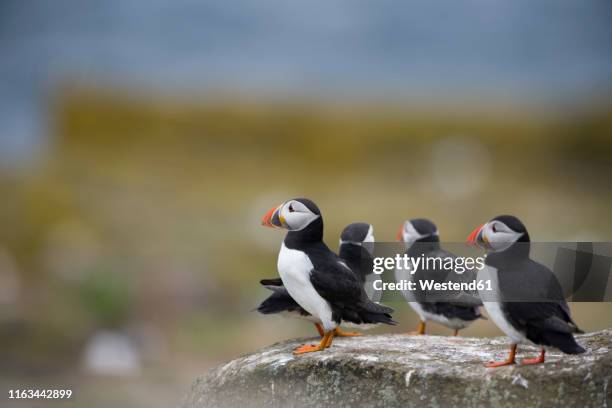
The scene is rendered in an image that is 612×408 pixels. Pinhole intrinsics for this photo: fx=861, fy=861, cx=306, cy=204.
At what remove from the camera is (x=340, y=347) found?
18.1ft

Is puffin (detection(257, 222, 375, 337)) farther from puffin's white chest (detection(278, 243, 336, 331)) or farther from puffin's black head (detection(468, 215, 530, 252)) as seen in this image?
puffin's black head (detection(468, 215, 530, 252))

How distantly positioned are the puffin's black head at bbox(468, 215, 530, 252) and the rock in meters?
0.72

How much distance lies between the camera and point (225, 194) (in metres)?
20.4

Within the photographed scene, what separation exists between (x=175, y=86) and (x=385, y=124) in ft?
24.9

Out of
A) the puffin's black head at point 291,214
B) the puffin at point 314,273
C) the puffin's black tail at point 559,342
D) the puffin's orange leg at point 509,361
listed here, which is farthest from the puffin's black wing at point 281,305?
the puffin's black tail at point 559,342

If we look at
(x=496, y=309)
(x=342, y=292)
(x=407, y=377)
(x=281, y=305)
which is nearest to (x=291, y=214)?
(x=342, y=292)

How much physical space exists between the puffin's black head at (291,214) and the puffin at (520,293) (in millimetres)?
1028

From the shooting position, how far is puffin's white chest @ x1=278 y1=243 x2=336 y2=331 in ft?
16.8

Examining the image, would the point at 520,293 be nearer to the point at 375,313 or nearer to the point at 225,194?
the point at 375,313

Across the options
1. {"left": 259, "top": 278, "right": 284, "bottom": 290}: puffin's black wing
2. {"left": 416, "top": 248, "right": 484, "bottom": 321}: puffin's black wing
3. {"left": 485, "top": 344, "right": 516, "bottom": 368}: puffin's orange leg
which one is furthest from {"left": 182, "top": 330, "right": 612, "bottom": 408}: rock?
{"left": 259, "top": 278, "right": 284, "bottom": 290}: puffin's black wing

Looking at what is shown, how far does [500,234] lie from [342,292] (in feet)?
3.41

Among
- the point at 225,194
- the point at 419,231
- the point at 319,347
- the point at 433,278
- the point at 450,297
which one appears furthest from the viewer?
the point at 225,194

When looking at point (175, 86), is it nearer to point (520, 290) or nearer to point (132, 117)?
point (132, 117)

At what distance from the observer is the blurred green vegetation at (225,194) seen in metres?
14.7
